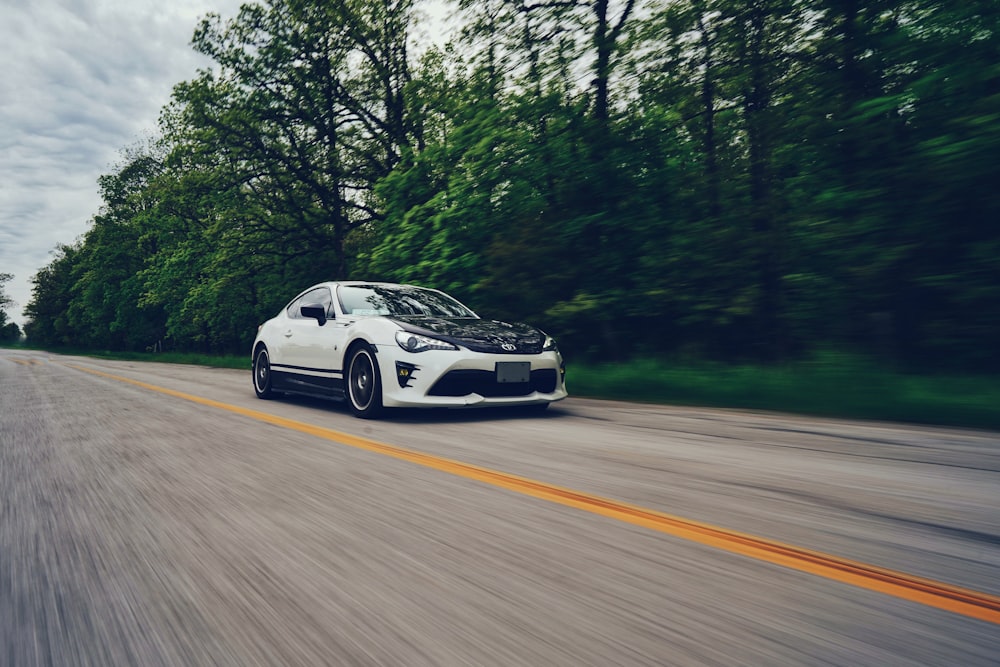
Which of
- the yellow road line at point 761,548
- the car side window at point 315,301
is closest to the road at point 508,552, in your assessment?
the yellow road line at point 761,548

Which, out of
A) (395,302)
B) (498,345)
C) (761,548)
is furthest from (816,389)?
(761,548)

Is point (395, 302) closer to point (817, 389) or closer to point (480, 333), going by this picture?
point (480, 333)

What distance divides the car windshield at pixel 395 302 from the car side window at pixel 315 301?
172mm

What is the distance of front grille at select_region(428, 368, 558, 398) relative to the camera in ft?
18.8

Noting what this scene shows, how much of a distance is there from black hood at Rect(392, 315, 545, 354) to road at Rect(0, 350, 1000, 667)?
1349 millimetres

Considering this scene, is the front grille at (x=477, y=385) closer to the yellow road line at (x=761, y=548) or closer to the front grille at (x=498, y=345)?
the front grille at (x=498, y=345)

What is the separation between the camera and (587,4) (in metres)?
11.8

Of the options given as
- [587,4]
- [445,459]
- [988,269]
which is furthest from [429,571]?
[587,4]

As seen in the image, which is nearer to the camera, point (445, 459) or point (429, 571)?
point (429, 571)

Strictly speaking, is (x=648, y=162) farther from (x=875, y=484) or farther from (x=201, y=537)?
(x=201, y=537)

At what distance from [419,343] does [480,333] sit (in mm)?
606

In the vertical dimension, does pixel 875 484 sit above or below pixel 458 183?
below

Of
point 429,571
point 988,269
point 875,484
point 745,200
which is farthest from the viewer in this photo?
point 745,200

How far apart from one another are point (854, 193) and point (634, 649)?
730 centimetres
